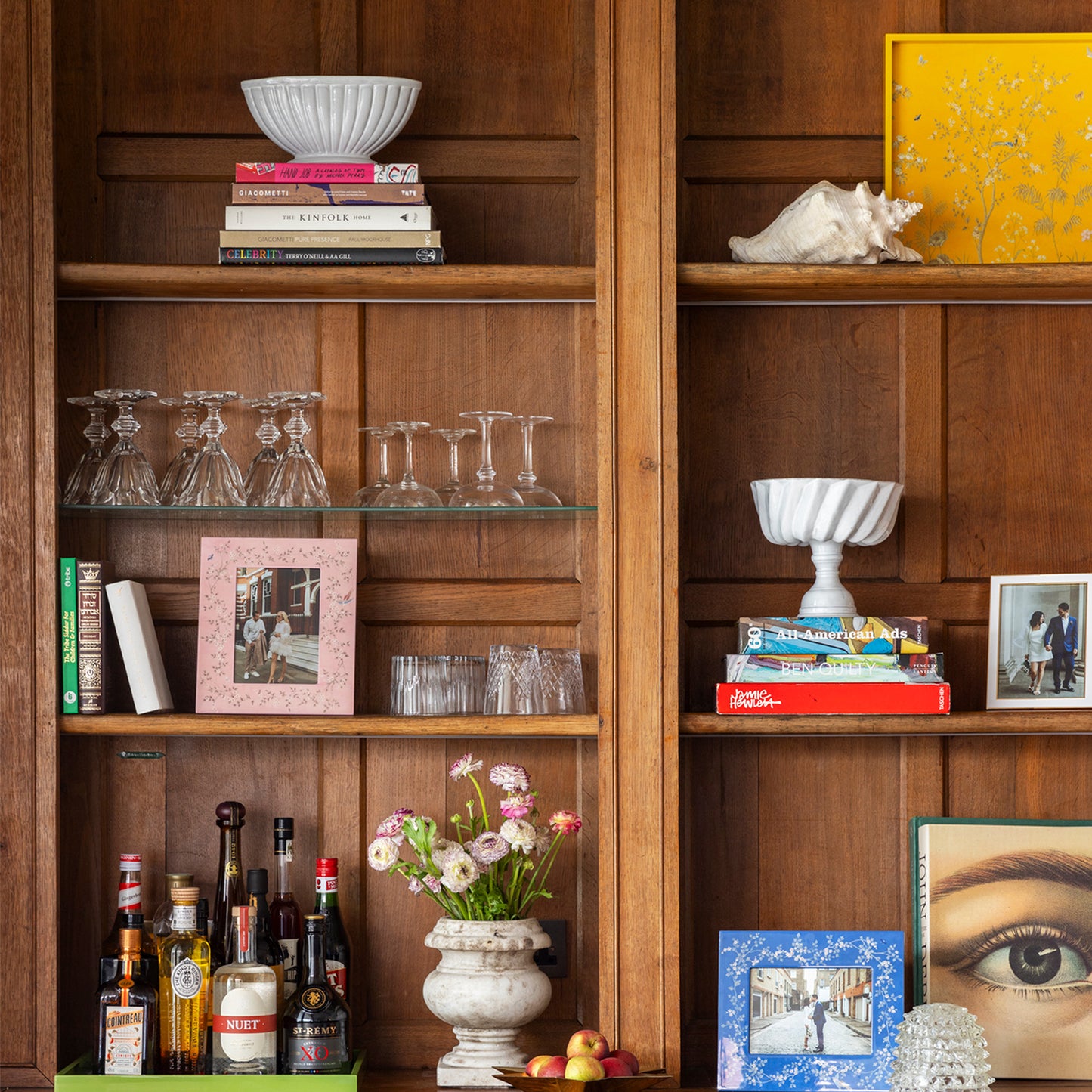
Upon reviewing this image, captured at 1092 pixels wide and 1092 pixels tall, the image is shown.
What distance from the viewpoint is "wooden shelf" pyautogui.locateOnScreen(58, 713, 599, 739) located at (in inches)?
80.6

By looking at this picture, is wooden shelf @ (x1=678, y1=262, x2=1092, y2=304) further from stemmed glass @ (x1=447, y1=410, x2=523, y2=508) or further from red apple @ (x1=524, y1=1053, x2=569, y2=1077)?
red apple @ (x1=524, y1=1053, x2=569, y2=1077)

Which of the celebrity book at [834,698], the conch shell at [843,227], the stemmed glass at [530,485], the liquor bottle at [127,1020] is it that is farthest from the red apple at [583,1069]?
the conch shell at [843,227]

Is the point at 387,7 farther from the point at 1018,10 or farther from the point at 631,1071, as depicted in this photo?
the point at 631,1071

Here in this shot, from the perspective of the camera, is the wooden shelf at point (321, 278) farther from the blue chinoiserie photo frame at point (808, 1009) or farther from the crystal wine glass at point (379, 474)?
the blue chinoiserie photo frame at point (808, 1009)

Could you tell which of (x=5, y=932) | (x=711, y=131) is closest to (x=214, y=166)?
(x=711, y=131)

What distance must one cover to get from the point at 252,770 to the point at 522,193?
114 cm

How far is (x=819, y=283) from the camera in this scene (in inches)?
82.6

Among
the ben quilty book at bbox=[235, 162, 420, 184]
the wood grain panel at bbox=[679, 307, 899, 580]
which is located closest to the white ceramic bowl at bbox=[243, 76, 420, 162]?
the ben quilty book at bbox=[235, 162, 420, 184]

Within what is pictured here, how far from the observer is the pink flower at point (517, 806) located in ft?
6.77

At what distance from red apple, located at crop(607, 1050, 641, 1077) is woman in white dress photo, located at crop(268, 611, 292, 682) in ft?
2.59

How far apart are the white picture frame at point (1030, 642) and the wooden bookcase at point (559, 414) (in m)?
0.08

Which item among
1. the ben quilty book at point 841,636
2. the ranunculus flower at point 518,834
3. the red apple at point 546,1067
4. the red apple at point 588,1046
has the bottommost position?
the red apple at point 546,1067

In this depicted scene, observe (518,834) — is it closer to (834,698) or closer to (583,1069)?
(583,1069)

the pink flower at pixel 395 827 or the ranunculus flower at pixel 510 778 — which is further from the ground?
the ranunculus flower at pixel 510 778
